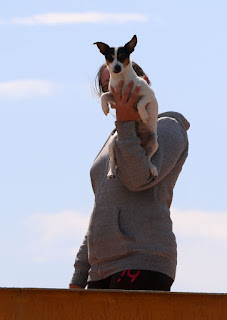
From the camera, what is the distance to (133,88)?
176 inches

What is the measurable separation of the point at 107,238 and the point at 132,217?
183mm

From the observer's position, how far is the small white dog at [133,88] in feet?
14.5

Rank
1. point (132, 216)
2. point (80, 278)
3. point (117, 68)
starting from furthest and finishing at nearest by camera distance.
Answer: point (80, 278) → point (117, 68) → point (132, 216)

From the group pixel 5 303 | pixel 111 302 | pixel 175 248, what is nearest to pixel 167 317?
pixel 111 302

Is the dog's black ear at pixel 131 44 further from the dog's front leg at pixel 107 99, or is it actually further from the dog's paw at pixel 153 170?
the dog's paw at pixel 153 170

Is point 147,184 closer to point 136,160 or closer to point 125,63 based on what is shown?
point 136,160

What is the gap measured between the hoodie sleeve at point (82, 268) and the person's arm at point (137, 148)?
2.54 feet

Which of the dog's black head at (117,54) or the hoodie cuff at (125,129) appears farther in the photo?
the dog's black head at (117,54)

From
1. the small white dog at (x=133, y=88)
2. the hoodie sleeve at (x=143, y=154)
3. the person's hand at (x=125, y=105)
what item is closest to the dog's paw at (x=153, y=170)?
the hoodie sleeve at (x=143, y=154)

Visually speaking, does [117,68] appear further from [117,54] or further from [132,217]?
[132,217]

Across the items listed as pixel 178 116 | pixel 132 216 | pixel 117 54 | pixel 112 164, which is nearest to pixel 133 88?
pixel 117 54

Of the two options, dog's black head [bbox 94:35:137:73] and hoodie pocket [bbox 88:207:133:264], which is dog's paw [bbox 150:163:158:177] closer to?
hoodie pocket [bbox 88:207:133:264]

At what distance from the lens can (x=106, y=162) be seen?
4.57 m

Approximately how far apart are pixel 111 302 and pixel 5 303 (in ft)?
1.50
